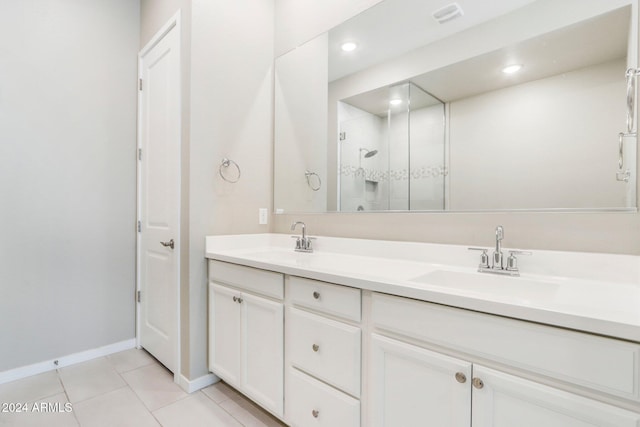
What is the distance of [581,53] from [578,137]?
0.32 m

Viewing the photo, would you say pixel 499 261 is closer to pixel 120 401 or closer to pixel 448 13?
pixel 448 13

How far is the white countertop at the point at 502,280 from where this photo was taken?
0.75 m

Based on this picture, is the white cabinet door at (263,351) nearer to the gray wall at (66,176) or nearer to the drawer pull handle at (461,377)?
the drawer pull handle at (461,377)

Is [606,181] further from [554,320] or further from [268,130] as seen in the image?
[268,130]

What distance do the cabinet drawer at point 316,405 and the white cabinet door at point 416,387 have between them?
11cm

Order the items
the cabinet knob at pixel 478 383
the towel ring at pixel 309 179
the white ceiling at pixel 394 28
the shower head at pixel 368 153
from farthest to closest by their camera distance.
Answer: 1. the towel ring at pixel 309 179
2. the shower head at pixel 368 153
3. the white ceiling at pixel 394 28
4. the cabinet knob at pixel 478 383

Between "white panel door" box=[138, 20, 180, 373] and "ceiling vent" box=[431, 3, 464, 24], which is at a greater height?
"ceiling vent" box=[431, 3, 464, 24]

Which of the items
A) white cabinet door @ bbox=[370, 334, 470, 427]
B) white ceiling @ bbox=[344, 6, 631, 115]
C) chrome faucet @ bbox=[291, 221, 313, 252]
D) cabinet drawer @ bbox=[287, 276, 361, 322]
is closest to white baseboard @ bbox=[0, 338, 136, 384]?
chrome faucet @ bbox=[291, 221, 313, 252]

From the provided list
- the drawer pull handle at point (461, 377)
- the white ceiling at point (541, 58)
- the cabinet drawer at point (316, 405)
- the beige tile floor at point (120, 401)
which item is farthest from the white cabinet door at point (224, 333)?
the white ceiling at point (541, 58)

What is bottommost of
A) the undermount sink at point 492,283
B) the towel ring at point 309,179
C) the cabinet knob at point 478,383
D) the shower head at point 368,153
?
the cabinet knob at point 478,383

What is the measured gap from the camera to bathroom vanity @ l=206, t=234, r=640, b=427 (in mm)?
734

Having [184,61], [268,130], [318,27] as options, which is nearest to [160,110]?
[184,61]

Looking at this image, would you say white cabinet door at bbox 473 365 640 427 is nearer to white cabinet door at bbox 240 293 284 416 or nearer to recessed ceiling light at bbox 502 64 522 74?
white cabinet door at bbox 240 293 284 416

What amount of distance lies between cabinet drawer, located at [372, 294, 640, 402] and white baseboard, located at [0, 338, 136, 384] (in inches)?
90.3
